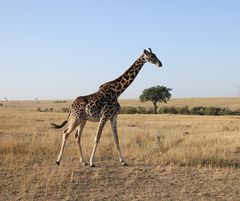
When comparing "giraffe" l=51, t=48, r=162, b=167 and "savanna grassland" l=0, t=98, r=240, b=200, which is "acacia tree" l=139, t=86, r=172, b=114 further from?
"giraffe" l=51, t=48, r=162, b=167

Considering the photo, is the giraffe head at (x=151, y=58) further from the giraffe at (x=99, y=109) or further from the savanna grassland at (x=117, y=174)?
the savanna grassland at (x=117, y=174)

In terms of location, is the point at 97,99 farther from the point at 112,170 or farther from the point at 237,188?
the point at 237,188

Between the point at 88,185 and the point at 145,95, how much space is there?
6204 cm

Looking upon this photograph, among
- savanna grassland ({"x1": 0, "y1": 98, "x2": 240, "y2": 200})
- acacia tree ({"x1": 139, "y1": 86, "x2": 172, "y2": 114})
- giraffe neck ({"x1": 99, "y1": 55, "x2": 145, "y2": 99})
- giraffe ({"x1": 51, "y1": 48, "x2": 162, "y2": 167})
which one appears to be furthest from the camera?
acacia tree ({"x1": 139, "y1": 86, "x2": 172, "y2": 114})

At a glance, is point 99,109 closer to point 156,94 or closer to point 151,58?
point 151,58

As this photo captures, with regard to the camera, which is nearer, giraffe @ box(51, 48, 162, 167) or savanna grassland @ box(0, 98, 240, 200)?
savanna grassland @ box(0, 98, 240, 200)

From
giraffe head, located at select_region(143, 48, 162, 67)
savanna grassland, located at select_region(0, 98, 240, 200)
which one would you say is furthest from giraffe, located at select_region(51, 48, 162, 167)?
savanna grassland, located at select_region(0, 98, 240, 200)

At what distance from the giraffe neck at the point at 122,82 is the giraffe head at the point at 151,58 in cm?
16

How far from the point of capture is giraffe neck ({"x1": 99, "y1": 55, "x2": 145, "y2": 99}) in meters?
11.9

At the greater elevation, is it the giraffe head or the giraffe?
the giraffe head

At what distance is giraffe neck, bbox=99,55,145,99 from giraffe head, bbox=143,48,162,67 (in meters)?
0.16

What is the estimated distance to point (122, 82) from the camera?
476 inches

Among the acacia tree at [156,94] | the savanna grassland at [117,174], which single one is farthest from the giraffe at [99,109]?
the acacia tree at [156,94]

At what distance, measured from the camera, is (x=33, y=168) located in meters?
10.4
